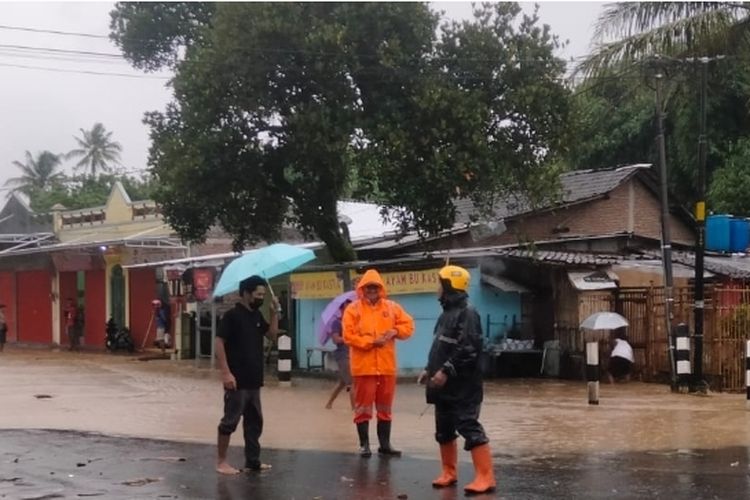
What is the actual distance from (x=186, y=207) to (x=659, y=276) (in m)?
9.12

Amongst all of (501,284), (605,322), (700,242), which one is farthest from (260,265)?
(501,284)

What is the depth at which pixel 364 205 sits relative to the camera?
106 ft

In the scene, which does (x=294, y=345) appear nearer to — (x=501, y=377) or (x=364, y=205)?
(x=501, y=377)

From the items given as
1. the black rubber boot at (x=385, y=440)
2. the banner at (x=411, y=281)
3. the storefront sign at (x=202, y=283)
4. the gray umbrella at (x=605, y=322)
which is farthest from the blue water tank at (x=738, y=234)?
the black rubber boot at (x=385, y=440)

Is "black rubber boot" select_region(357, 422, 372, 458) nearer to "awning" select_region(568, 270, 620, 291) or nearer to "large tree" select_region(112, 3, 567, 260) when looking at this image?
"large tree" select_region(112, 3, 567, 260)

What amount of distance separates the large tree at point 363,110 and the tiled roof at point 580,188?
3.91 metres

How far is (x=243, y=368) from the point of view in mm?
9594

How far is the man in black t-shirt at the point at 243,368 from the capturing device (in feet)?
31.3

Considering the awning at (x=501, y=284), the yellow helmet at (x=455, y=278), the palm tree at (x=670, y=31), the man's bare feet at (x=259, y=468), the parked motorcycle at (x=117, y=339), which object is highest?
the palm tree at (x=670, y=31)

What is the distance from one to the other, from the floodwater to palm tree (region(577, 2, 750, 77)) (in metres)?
5.29

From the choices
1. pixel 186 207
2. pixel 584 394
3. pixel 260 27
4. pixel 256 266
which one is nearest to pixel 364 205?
pixel 186 207

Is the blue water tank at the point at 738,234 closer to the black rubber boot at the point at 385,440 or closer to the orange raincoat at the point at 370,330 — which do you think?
the orange raincoat at the point at 370,330

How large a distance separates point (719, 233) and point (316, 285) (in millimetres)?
8855

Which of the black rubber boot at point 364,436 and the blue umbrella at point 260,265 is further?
the blue umbrella at point 260,265
